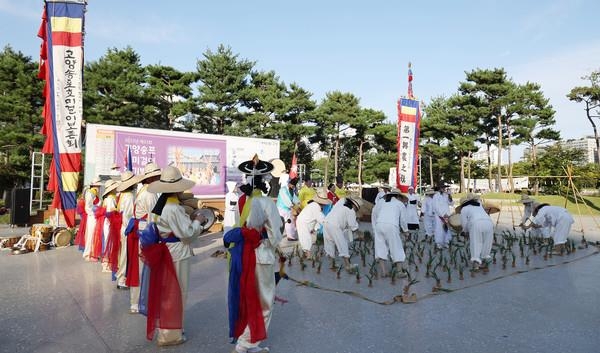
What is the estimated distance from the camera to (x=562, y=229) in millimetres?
7996

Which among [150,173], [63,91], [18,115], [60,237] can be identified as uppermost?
[18,115]

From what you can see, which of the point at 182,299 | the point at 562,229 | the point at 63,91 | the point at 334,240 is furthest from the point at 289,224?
the point at 182,299

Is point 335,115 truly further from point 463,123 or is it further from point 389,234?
point 389,234

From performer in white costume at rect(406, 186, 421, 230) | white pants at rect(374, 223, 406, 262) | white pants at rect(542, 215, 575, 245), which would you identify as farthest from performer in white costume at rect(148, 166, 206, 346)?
performer in white costume at rect(406, 186, 421, 230)

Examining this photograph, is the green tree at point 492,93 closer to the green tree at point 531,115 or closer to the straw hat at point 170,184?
the green tree at point 531,115

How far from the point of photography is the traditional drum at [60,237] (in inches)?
363

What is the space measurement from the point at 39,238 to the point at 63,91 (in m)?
3.49

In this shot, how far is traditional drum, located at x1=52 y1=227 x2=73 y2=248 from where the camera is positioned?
9211mm

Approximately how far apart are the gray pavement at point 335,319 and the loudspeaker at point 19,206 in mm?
7239

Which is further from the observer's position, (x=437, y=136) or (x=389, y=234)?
(x=437, y=136)

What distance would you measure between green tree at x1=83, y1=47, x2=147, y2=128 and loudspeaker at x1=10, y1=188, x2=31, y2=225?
10325 mm

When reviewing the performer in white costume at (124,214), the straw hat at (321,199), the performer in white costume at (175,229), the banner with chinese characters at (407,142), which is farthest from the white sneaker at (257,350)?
the banner with chinese characters at (407,142)

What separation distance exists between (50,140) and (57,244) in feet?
8.19

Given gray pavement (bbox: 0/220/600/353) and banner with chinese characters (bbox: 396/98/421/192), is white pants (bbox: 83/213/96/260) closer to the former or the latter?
gray pavement (bbox: 0/220/600/353)
